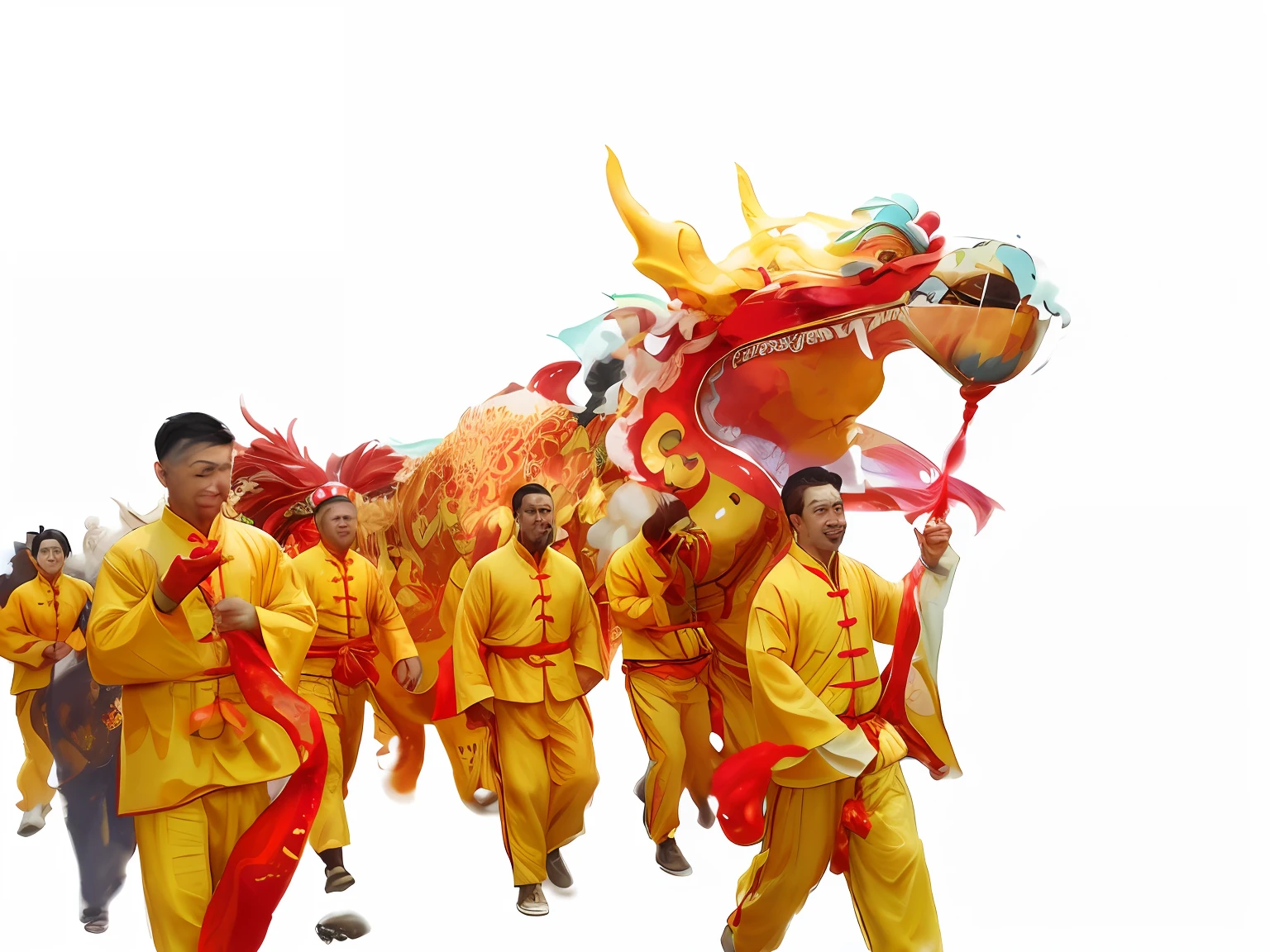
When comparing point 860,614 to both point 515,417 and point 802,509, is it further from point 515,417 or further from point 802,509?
point 515,417

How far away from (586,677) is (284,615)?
5.56 ft

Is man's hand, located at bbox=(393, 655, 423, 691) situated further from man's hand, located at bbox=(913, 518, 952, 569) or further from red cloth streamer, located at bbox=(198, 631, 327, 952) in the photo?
man's hand, located at bbox=(913, 518, 952, 569)

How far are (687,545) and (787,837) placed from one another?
1529mm

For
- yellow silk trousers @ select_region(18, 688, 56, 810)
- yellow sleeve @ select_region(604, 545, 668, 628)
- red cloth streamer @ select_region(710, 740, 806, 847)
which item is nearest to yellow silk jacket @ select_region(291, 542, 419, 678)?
yellow sleeve @ select_region(604, 545, 668, 628)

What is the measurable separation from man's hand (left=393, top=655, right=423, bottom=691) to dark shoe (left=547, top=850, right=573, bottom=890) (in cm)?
102

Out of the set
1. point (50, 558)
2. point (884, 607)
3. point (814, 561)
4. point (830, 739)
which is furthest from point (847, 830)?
point (50, 558)

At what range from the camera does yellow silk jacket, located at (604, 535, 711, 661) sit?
20.3 ft

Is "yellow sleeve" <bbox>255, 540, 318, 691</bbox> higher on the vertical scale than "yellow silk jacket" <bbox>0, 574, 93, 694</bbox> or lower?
lower

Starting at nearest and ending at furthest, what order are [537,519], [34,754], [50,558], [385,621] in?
[537,519] → [50,558] → [385,621] → [34,754]

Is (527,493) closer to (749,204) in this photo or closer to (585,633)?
(585,633)

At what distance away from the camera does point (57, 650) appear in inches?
253

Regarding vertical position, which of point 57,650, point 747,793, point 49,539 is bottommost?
point 747,793

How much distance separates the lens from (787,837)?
188 inches

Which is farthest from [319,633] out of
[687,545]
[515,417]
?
[687,545]
